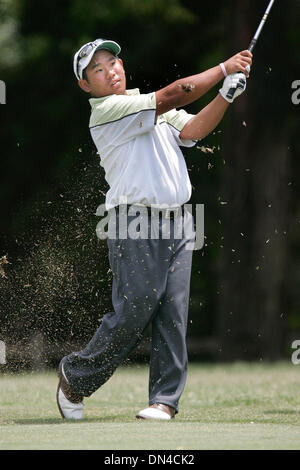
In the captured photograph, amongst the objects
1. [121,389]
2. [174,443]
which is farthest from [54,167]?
[174,443]

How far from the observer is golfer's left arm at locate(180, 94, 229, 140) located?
20.1ft

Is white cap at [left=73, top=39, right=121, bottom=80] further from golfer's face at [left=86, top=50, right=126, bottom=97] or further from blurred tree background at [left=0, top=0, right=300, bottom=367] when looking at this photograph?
blurred tree background at [left=0, top=0, right=300, bottom=367]

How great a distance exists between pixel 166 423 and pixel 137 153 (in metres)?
1.47

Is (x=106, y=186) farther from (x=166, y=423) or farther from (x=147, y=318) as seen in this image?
(x=166, y=423)

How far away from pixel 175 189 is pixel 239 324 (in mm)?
8411

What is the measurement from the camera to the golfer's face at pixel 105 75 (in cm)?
627

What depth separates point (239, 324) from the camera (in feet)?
46.6

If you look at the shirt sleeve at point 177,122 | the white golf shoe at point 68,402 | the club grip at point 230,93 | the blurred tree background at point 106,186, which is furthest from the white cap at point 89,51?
the white golf shoe at point 68,402

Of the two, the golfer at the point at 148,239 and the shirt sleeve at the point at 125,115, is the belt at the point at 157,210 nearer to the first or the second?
the golfer at the point at 148,239

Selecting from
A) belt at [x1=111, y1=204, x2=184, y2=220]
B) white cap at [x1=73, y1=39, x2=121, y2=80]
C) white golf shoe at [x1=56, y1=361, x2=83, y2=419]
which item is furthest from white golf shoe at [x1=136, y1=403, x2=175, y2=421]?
white cap at [x1=73, y1=39, x2=121, y2=80]

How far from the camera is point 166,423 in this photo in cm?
560

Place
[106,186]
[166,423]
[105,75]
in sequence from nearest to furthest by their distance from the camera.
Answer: [166,423], [105,75], [106,186]

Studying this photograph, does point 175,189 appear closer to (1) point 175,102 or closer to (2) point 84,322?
(1) point 175,102

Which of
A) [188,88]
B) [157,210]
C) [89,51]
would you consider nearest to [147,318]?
[157,210]
